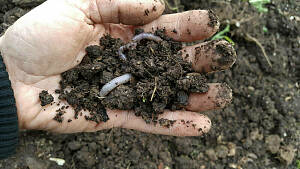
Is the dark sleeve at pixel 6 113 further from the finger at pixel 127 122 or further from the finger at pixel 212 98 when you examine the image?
the finger at pixel 212 98

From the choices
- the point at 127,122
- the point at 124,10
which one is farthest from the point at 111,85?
the point at 124,10

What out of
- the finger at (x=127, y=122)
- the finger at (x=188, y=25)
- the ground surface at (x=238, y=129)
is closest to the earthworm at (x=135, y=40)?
the finger at (x=188, y=25)

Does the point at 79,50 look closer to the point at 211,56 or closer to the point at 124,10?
the point at 124,10

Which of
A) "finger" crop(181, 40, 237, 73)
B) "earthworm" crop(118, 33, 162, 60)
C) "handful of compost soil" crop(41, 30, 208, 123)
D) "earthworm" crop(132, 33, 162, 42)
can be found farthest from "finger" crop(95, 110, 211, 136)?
"earthworm" crop(132, 33, 162, 42)

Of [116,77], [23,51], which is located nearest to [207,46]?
[116,77]

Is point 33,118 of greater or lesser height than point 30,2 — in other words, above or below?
below

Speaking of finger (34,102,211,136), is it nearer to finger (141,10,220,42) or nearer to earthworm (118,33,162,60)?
earthworm (118,33,162,60)

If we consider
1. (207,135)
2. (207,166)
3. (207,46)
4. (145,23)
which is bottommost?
(207,166)

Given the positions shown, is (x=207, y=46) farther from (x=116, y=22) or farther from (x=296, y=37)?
(x=296, y=37)
